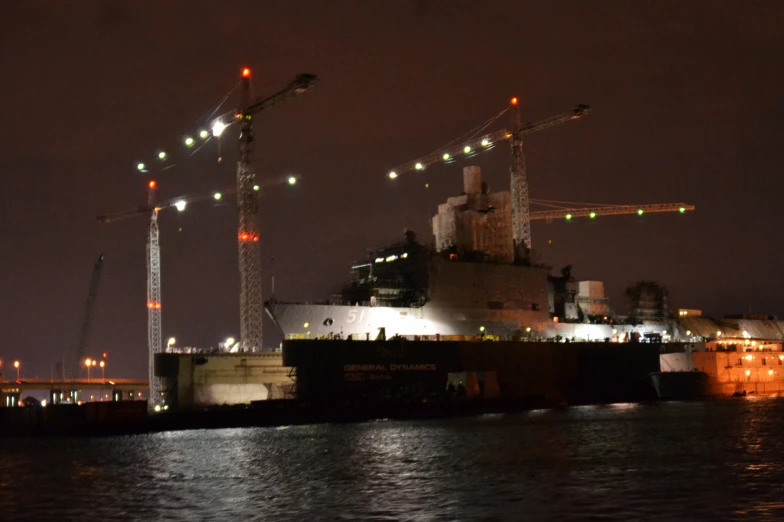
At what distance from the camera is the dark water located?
66.9ft

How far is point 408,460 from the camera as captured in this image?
96.8ft

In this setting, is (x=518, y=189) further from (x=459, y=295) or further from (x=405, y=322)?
(x=405, y=322)

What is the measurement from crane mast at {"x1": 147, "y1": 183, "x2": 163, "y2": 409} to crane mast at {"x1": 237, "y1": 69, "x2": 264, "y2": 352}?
52.3 feet

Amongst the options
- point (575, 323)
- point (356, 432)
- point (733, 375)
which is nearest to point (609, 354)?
point (575, 323)

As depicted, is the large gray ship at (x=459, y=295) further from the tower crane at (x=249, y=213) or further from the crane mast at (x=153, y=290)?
the crane mast at (x=153, y=290)

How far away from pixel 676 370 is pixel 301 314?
31832mm

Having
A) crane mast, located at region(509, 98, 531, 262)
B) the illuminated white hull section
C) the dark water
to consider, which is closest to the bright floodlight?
the illuminated white hull section

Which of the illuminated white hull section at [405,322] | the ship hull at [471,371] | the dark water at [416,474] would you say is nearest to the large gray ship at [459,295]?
the illuminated white hull section at [405,322]

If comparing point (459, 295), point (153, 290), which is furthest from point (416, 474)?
point (153, 290)

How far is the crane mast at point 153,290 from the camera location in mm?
70125

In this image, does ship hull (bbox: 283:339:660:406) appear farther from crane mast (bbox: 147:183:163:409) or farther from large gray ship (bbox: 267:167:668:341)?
crane mast (bbox: 147:183:163:409)

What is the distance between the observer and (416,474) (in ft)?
86.0

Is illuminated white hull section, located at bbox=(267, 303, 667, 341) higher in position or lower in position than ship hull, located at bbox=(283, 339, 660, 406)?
higher

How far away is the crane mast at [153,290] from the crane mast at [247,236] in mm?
15945
